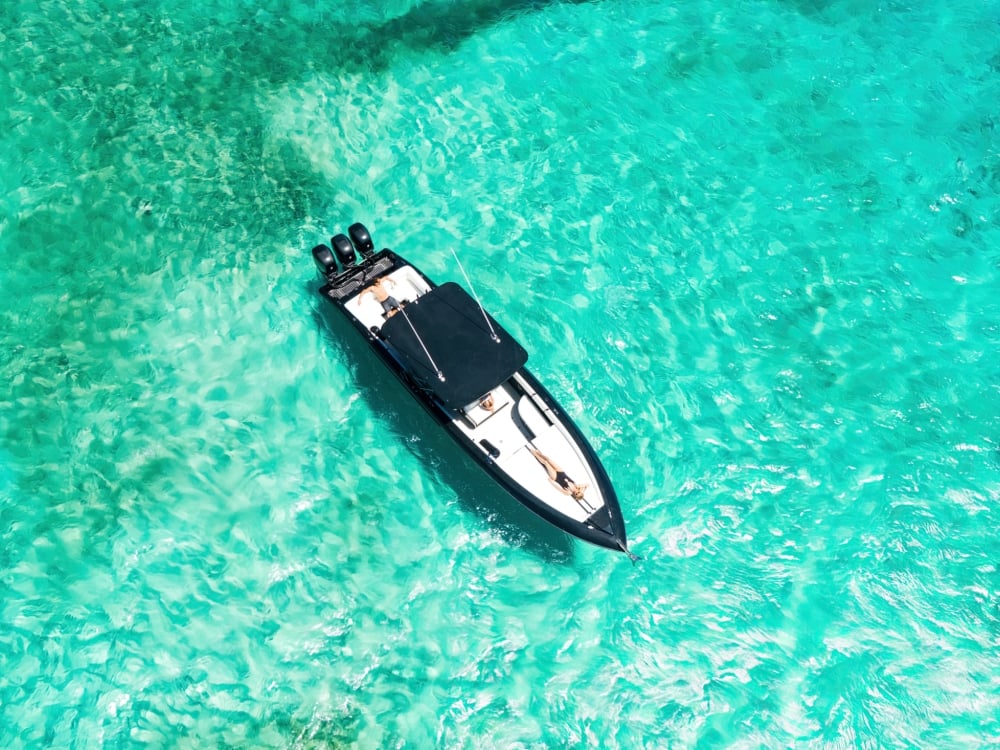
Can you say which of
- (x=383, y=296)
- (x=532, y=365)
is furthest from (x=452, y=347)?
(x=532, y=365)

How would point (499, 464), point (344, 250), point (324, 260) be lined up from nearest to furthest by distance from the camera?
point (499, 464)
point (324, 260)
point (344, 250)

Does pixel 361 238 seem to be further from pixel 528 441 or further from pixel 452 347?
pixel 528 441

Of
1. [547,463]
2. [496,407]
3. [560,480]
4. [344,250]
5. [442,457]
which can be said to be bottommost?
[442,457]

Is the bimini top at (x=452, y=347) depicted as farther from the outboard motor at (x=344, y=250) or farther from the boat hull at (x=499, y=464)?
the outboard motor at (x=344, y=250)

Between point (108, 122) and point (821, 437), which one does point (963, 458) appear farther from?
point (108, 122)

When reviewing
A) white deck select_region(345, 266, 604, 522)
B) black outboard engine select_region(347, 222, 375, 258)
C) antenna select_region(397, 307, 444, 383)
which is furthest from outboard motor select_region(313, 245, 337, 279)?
white deck select_region(345, 266, 604, 522)

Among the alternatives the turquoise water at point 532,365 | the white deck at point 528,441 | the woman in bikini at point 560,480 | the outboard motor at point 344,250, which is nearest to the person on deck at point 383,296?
the outboard motor at point 344,250
